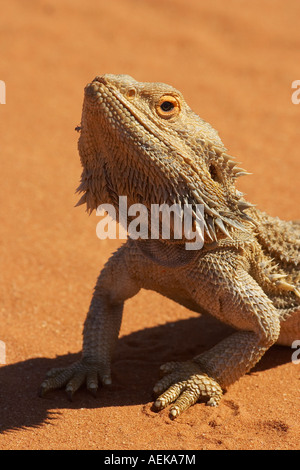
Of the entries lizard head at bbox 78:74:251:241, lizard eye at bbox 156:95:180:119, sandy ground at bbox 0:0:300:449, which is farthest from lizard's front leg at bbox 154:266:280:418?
lizard eye at bbox 156:95:180:119

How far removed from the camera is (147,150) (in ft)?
13.7

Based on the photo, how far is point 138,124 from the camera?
4203mm

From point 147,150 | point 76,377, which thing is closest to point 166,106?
point 147,150

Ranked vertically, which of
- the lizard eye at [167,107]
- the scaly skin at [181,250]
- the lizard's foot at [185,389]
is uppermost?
the lizard eye at [167,107]

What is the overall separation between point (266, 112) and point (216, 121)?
3.92 feet

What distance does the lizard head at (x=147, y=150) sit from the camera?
417 cm

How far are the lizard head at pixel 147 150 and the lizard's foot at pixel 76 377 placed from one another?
1542mm

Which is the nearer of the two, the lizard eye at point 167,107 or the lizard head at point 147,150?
the lizard head at point 147,150

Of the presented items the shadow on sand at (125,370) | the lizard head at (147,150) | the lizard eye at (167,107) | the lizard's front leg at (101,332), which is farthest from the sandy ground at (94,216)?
the lizard eye at (167,107)

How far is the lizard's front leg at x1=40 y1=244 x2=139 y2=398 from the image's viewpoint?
5.17 metres

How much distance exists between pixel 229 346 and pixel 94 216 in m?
5.10

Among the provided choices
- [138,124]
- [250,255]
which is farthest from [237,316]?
[138,124]

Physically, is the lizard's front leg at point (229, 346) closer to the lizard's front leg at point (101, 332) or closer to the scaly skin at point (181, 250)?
the scaly skin at point (181, 250)

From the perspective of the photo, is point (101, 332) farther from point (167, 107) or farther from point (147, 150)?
point (167, 107)
